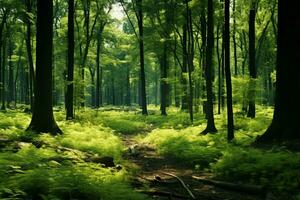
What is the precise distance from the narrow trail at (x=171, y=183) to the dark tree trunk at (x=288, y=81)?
111 inches

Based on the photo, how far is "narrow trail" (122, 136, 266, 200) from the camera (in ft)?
29.7

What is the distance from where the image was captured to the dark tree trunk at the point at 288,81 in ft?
41.0

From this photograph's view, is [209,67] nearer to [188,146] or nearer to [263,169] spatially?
[188,146]

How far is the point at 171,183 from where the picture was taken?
412 inches

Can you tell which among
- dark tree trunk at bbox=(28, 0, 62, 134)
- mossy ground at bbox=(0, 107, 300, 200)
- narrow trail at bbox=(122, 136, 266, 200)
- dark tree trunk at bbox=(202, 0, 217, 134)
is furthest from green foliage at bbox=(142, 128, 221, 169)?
dark tree trunk at bbox=(28, 0, 62, 134)

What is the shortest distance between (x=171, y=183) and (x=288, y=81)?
5.27 m

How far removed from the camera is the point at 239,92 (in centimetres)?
2302

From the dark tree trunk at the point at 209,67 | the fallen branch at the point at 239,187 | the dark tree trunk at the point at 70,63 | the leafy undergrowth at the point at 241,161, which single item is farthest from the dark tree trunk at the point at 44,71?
the fallen branch at the point at 239,187

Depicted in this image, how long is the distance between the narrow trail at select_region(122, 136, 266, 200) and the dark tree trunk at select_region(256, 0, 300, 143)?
9.26 feet

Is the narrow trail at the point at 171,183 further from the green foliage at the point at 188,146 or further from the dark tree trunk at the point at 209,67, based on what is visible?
the dark tree trunk at the point at 209,67

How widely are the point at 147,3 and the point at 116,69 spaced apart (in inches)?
1388

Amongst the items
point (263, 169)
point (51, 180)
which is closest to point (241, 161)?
point (263, 169)

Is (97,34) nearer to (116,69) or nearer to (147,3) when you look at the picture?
(147,3)

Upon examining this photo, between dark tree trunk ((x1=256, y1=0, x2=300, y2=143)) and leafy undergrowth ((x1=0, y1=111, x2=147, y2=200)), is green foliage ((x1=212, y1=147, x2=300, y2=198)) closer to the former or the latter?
dark tree trunk ((x1=256, y1=0, x2=300, y2=143))
